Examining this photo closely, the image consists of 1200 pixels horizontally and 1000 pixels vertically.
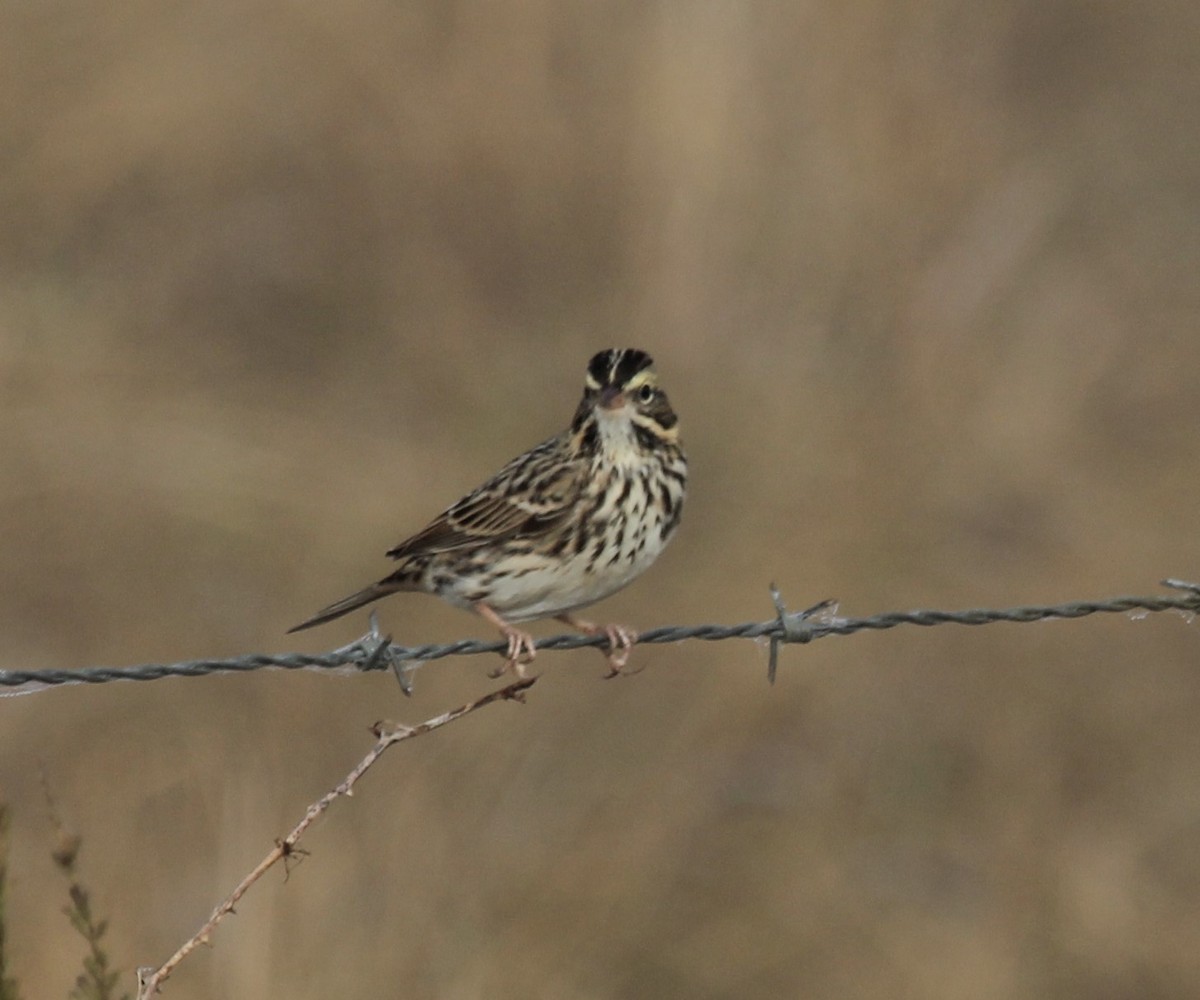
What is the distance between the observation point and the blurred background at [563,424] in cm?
1010

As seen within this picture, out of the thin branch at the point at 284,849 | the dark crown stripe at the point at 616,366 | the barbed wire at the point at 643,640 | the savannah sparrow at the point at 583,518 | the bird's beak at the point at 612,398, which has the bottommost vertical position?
the thin branch at the point at 284,849

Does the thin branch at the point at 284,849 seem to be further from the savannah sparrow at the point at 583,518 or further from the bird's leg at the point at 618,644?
the savannah sparrow at the point at 583,518

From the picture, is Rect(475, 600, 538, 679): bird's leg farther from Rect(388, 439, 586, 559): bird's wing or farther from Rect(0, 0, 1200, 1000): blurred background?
Rect(0, 0, 1200, 1000): blurred background

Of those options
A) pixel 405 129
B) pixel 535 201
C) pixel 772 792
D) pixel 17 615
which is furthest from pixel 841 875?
pixel 405 129

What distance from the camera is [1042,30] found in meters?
19.6

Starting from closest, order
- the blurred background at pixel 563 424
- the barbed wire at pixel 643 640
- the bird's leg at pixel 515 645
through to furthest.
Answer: the barbed wire at pixel 643 640 → the bird's leg at pixel 515 645 → the blurred background at pixel 563 424

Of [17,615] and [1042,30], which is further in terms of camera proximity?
[1042,30]

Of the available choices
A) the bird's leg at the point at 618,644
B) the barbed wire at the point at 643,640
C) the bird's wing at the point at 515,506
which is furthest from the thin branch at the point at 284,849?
the bird's wing at the point at 515,506

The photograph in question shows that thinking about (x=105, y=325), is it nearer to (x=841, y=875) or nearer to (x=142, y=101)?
(x=142, y=101)

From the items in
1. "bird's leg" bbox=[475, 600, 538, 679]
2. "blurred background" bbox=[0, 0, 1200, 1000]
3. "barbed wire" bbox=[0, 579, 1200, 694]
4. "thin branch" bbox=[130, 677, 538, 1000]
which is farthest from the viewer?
"blurred background" bbox=[0, 0, 1200, 1000]

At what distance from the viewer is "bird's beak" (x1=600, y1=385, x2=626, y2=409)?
7.57 metres

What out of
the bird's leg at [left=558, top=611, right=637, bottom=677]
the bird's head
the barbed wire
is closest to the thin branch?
the barbed wire

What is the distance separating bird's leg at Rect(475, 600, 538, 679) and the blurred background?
5.35 feet

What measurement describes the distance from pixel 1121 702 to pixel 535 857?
369cm
